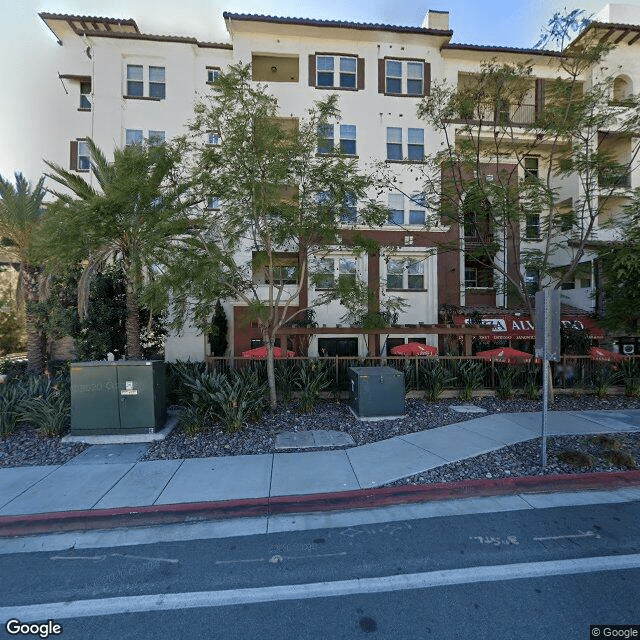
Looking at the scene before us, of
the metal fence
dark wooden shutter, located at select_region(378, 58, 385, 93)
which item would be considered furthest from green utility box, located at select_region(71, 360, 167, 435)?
dark wooden shutter, located at select_region(378, 58, 385, 93)

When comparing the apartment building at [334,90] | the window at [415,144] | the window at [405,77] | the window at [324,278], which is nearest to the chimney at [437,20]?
the apartment building at [334,90]

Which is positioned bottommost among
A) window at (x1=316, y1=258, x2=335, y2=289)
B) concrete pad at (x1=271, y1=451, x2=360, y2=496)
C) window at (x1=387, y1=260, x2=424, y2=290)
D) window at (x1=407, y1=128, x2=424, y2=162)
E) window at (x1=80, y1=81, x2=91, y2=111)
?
concrete pad at (x1=271, y1=451, x2=360, y2=496)

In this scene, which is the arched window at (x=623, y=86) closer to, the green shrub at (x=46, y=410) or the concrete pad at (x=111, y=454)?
the concrete pad at (x=111, y=454)

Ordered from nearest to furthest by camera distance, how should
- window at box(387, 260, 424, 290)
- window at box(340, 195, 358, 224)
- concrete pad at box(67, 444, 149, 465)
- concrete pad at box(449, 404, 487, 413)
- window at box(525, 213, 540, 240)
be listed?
concrete pad at box(67, 444, 149, 465), window at box(340, 195, 358, 224), concrete pad at box(449, 404, 487, 413), window at box(525, 213, 540, 240), window at box(387, 260, 424, 290)

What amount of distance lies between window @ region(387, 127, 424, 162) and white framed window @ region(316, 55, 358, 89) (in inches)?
113

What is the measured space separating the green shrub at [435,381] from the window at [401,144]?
11.3m

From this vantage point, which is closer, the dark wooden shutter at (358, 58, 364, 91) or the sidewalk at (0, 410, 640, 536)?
the sidewalk at (0, 410, 640, 536)

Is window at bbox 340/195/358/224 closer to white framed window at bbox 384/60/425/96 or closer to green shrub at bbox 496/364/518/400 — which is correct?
green shrub at bbox 496/364/518/400

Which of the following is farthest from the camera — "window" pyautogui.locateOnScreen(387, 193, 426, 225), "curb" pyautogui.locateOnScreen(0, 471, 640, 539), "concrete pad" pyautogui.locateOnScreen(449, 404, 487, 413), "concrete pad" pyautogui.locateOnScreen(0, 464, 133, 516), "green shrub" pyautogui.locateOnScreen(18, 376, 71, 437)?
"window" pyautogui.locateOnScreen(387, 193, 426, 225)

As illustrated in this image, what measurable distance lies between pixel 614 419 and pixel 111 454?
33.6 ft

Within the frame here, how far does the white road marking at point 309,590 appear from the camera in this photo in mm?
2939

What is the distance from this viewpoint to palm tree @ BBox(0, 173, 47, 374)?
12344mm

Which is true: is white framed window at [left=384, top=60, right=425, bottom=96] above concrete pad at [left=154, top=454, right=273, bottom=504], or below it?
above

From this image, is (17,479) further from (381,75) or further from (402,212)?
(381,75)
